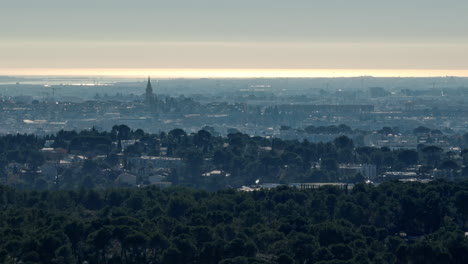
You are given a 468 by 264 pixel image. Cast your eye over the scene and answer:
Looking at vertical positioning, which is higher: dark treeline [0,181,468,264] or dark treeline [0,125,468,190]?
dark treeline [0,181,468,264]

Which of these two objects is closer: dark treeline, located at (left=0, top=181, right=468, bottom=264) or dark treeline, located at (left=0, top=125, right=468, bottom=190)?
dark treeline, located at (left=0, top=181, right=468, bottom=264)

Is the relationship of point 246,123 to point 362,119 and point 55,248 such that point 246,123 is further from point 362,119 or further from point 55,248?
point 55,248

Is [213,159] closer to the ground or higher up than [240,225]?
closer to the ground

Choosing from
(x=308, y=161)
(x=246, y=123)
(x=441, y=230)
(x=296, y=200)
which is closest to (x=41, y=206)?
(x=296, y=200)

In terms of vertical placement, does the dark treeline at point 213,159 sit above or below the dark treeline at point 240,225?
below

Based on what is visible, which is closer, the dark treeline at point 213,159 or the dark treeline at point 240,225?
the dark treeline at point 240,225
